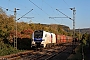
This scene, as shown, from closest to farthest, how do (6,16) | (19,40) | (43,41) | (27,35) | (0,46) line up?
(0,46), (43,41), (6,16), (19,40), (27,35)

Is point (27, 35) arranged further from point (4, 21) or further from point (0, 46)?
point (0, 46)

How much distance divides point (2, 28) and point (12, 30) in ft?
Result: 10.5

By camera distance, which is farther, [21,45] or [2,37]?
[21,45]

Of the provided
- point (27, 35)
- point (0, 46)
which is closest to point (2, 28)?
point (0, 46)

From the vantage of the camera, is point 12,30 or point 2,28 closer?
point 2,28

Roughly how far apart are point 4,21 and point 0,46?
5874mm

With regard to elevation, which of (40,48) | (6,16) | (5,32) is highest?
(6,16)

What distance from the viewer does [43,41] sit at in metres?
33.8

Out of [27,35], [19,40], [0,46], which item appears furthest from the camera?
[27,35]

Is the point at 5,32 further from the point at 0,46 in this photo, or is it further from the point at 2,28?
the point at 0,46

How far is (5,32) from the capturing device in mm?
35969

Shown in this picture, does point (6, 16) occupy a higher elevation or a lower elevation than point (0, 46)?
higher

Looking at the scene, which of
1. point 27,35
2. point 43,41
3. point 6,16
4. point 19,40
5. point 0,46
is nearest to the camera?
point 0,46

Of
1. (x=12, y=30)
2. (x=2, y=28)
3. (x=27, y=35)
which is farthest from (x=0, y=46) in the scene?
(x=27, y=35)
